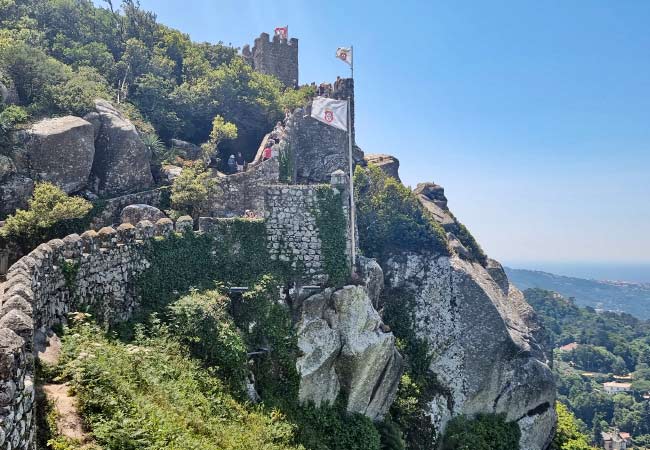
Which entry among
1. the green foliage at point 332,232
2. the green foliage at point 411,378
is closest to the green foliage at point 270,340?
the green foliage at point 332,232

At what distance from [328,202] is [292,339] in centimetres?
536

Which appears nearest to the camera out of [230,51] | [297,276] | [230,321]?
[230,321]

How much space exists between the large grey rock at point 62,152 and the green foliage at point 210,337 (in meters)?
8.11

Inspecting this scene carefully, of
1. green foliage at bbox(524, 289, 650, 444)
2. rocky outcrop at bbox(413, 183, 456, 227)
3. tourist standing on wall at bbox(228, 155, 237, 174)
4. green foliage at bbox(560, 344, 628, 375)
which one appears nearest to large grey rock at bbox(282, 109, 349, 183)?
tourist standing on wall at bbox(228, 155, 237, 174)

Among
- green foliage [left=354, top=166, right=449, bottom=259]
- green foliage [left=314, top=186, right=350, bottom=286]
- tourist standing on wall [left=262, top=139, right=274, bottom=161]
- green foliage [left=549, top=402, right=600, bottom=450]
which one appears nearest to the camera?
green foliage [left=314, top=186, right=350, bottom=286]

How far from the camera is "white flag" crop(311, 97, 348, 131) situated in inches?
750

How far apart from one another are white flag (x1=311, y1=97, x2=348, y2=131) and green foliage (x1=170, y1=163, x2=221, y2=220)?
518 cm

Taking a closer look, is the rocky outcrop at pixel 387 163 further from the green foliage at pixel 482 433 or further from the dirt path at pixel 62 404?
the dirt path at pixel 62 404

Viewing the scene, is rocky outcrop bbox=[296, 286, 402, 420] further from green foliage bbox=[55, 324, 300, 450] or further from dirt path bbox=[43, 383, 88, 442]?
dirt path bbox=[43, 383, 88, 442]

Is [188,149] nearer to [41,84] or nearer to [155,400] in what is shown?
[41,84]

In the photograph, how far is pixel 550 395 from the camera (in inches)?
827

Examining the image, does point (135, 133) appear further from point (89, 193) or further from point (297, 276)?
point (297, 276)

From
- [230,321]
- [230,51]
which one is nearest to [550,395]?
[230,321]

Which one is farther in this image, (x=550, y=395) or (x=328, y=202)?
(x=550, y=395)
